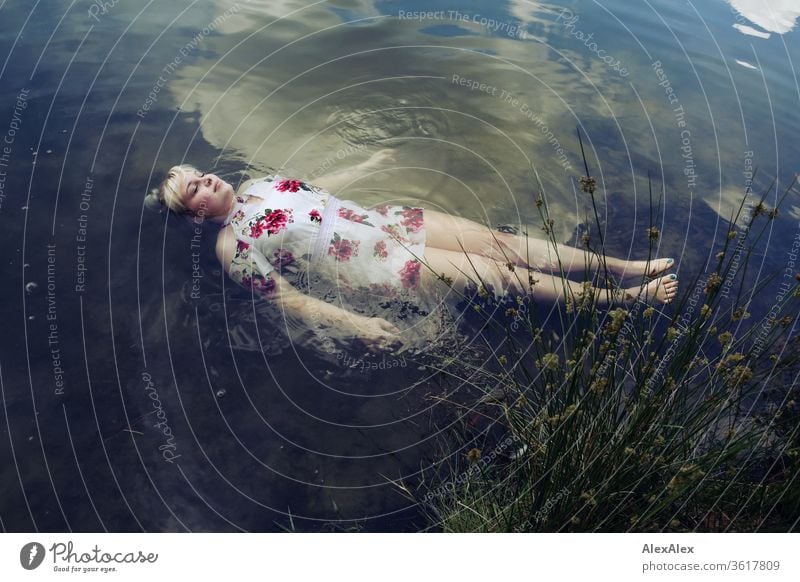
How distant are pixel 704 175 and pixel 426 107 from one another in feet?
5.28

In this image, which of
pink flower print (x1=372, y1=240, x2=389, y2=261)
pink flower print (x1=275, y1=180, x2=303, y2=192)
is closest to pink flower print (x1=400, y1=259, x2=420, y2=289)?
pink flower print (x1=372, y1=240, x2=389, y2=261)

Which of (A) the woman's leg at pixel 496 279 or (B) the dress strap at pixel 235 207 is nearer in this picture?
(A) the woman's leg at pixel 496 279

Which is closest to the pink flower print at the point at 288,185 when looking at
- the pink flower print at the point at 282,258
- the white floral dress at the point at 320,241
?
the white floral dress at the point at 320,241

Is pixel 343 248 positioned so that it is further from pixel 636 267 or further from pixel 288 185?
pixel 636 267

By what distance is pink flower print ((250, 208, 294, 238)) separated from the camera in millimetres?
3172

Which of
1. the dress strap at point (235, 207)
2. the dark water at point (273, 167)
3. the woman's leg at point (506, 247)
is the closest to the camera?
the dark water at point (273, 167)

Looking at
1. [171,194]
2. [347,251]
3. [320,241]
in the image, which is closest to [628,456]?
[347,251]

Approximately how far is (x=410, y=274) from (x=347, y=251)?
12.4 inches

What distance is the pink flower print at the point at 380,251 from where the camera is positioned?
3.15m

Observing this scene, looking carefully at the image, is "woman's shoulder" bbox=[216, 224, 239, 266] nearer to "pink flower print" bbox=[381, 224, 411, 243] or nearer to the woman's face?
the woman's face

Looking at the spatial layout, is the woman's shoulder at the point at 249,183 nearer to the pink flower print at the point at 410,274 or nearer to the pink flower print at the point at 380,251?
the pink flower print at the point at 380,251
